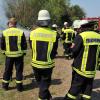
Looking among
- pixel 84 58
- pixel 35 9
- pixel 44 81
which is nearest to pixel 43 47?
pixel 44 81

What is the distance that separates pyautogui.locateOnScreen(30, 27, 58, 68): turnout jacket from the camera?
880cm

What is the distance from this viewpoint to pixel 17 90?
1127 cm

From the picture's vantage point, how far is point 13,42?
10883 millimetres

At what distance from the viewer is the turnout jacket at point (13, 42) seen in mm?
10812

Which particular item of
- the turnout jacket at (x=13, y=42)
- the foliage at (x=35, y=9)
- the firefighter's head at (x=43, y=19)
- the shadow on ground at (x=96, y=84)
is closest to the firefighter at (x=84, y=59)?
the firefighter's head at (x=43, y=19)

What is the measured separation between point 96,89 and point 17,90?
2.19 metres

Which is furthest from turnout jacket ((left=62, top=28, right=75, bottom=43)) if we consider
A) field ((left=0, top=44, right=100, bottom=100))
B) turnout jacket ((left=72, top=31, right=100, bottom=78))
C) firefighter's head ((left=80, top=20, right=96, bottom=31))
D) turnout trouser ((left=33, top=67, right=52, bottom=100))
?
turnout jacket ((left=72, top=31, right=100, bottom=78))

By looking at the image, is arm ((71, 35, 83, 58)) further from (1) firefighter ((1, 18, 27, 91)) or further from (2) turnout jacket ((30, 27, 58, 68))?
(1) firefighter ((1, 18, 27, 91))

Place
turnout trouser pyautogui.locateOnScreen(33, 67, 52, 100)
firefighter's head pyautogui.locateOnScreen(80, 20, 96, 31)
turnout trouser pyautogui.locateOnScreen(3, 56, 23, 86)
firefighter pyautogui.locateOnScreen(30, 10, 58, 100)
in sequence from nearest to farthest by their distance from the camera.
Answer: firefighter's head pyautogui.locateOnScreen(80, 20, 96, 31) → firefighter pyautogui.locateOnScreen(30, 10, 58, 100) → turnout trouser pyautogui.locateOnScreen(33, 67, 52, 100) → turnout trouser pyautogui.locateOnScreen(3, 56, 23, 86)

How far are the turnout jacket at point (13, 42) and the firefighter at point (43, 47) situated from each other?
186 cm

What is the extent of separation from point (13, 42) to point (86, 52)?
2954mm

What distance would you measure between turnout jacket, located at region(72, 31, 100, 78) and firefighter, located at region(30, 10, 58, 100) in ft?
1.92

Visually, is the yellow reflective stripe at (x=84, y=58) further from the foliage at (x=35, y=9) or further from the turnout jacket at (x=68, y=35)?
the foliage at (x=35, y=9)

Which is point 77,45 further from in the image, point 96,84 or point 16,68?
point 96,84
